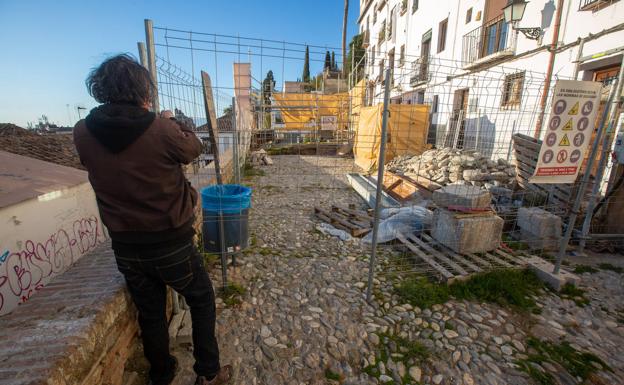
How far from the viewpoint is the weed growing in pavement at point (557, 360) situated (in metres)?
2.16

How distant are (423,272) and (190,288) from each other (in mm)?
2861

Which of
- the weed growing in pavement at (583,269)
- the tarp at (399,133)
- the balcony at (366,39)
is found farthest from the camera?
the balcony at (366,39)

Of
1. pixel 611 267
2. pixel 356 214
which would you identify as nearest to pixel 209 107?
pixel 356 214

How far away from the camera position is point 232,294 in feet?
9.98

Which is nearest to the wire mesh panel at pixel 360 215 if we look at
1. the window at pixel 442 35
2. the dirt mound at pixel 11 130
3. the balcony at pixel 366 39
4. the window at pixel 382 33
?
the dirt mound at pixel 11 130

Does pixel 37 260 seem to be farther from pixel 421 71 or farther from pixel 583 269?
pixel 421 71

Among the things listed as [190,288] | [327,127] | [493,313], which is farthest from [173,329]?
[493,313]

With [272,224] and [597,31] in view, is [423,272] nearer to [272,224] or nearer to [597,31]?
[272,224]

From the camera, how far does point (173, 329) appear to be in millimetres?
2383

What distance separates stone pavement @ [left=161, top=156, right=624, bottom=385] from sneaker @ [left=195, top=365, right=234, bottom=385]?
2.6 inches

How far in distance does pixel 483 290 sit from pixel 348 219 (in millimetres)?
2700

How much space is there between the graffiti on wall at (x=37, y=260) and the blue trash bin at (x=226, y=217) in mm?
1862

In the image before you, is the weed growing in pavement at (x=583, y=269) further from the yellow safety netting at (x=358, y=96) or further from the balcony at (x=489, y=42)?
the balcony at (x=489, y=42)

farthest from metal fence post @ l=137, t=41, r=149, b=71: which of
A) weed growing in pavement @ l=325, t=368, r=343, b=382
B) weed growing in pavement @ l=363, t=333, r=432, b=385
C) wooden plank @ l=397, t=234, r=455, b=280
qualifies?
wooden plank @ l=397, t=234, r=455, b=280
